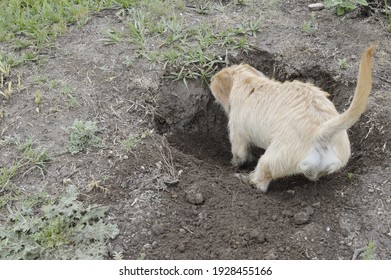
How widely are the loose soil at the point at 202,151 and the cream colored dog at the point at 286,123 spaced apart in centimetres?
31

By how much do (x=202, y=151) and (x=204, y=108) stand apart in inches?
17.8

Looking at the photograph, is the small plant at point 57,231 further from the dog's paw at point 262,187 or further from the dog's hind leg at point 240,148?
the dog's hind leg at point 240,148

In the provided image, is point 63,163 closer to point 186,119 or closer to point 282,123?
point 186,119

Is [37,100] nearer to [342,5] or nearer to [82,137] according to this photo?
[82,137]

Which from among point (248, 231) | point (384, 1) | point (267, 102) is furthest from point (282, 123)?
point (384, 1)

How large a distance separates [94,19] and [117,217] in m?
2.66

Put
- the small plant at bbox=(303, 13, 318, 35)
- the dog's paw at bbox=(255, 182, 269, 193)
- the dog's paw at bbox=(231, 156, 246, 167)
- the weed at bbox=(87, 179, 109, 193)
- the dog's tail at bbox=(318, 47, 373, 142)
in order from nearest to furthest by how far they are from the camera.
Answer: the dog's tail at bbox=(318, 47, 373, 142) < the weed at bbox=(87, 179, 109, 193) < the dog's paw at bbox=(255, 182, 269, 193) < the dog's paw at bbox=(231, 156, 246, 167) < the small plant at bbox=(303, 13, 318, 35)

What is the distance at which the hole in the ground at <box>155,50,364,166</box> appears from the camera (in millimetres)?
5223

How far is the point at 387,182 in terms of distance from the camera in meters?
4.21

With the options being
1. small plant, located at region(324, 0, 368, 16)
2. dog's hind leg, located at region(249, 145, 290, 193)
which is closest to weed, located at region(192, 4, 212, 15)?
small plant, located at region(324, 0, 368, 16)

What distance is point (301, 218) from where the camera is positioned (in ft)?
13.2

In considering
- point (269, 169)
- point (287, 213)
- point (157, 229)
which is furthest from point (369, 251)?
point (157, 229)

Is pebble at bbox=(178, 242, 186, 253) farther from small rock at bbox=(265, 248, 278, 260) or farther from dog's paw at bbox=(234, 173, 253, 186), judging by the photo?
dog's paw at bbox=(234, 173, 253, 186)

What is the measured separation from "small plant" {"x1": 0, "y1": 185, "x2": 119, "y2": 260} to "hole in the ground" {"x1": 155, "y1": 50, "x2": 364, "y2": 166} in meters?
1.37
